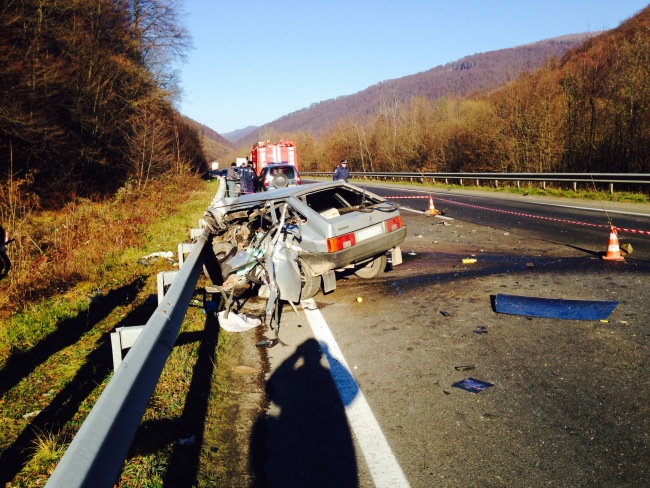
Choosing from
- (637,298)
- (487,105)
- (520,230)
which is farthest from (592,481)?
(487,105)

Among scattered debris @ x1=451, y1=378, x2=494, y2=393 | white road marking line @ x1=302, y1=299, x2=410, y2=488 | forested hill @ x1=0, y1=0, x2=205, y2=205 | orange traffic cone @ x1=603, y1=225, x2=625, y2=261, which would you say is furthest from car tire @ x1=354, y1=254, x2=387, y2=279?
forested hill @ x1=0, y1=0, x2=205, y2=205

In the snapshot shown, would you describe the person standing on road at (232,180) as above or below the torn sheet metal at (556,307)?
above

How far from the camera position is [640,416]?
325cm

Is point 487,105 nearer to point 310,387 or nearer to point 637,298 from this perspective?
point 637,298

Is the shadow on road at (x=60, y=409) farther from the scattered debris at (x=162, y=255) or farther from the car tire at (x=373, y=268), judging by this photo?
the scattered debris at (x=162, y=255)

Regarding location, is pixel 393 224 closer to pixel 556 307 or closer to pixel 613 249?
pixel 556 307

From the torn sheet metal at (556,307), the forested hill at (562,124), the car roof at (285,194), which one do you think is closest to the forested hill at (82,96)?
the car roof at (285,194)

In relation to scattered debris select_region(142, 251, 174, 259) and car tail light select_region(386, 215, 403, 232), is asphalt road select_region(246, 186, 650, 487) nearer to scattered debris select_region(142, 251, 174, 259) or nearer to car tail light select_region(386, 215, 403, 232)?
car tail light select_region(386, 215, 403, 232)

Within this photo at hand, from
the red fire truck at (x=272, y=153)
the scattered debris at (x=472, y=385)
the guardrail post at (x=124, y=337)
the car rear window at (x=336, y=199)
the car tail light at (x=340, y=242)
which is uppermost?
Result: the red fire truck at (x=272, y=153)

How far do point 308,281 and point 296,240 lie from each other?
590 mm

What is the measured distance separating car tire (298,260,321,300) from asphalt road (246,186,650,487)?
0.61 feet

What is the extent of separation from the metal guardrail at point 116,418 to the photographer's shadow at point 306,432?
0.89m

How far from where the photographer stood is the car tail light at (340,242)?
635cm

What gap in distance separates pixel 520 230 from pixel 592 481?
31.4 ft
